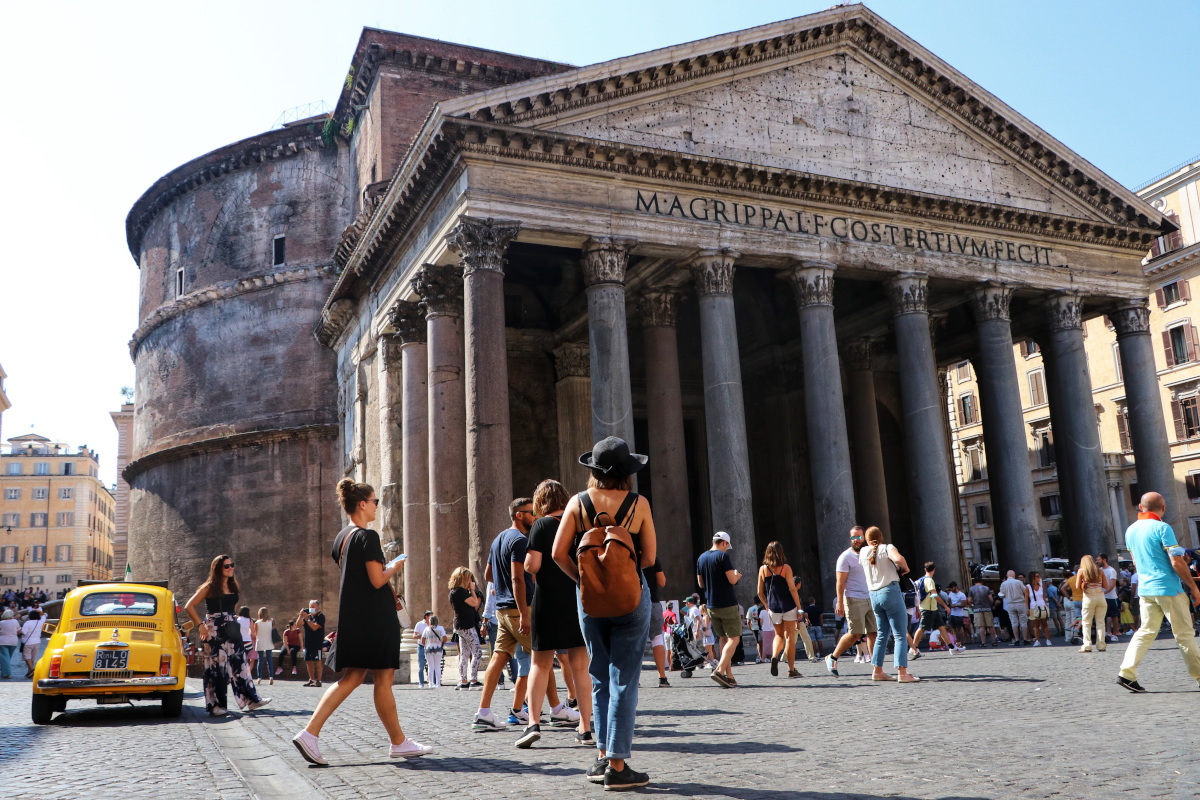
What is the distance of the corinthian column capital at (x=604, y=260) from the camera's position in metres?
17.3

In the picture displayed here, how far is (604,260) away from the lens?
17.4 meters

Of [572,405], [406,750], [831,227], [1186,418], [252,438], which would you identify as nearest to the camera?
[406,750]

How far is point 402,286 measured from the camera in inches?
797

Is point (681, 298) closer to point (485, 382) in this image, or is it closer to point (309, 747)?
point (485, 382)

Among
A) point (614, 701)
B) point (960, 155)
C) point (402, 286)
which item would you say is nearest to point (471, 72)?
point (402, 286)

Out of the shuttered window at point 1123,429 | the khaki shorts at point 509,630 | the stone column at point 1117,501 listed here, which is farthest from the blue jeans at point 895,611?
the shuttered window at point 1123,429

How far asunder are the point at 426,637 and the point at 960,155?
15.6 meters

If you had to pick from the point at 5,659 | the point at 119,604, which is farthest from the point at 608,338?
the point at 5,659

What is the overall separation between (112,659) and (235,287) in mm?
22087

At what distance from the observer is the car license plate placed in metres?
9.81

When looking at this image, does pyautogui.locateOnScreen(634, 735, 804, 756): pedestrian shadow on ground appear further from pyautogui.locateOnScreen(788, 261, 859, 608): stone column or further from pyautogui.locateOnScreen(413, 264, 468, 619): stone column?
pyautogui.locateOnScreen(788, 261, 859, 608): stone column

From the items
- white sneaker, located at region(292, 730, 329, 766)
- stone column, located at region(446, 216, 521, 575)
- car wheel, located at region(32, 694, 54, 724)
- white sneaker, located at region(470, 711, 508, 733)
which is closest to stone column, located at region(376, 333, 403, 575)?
stone column, located at region(446, 216, 521, 575)

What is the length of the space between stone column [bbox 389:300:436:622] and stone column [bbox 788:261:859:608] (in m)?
7.66

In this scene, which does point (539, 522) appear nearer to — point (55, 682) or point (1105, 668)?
point (55, 682)
